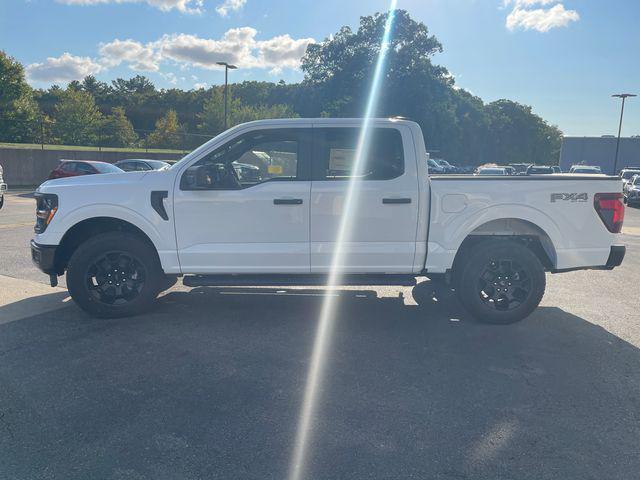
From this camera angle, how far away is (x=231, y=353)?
4.32m

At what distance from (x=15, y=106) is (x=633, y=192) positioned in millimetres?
35782

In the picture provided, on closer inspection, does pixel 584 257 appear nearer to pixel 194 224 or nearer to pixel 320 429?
pixel 320 429

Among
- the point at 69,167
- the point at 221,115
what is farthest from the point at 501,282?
the point at 221,115

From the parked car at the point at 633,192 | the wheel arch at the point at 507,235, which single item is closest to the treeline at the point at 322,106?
the wheel arch at the point at 507,235

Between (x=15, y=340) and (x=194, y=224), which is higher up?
(x=194, y=224)

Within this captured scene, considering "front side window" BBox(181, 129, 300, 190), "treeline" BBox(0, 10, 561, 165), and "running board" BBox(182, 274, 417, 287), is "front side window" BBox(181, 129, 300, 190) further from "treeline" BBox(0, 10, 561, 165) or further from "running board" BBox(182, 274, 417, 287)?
"treeline" BBox(0, 10, 561, 165)

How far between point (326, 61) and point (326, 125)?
5796cm

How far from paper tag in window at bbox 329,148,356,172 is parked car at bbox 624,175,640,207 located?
23.1 meters

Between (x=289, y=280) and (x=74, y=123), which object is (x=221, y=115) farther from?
(x=289, y=280)

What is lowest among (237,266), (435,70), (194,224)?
(237,266)

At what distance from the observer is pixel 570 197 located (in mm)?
5074

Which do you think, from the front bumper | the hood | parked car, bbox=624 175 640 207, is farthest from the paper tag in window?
parked car, bbox=624 175 640 207

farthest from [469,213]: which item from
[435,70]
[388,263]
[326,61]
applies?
[326,61]

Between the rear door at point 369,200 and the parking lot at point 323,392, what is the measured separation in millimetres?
732
